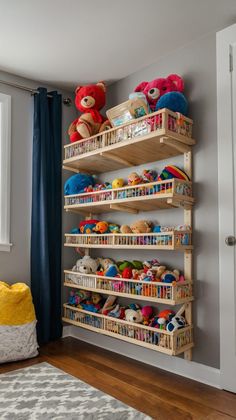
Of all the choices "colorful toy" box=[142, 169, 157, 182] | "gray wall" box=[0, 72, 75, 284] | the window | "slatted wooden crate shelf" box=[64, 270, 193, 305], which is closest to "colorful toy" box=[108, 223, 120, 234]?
"slatted wooden crate shelf" box=[64, 270, 193, 305]

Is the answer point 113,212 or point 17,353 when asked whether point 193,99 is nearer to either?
point 113,212

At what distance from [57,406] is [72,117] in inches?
95.7

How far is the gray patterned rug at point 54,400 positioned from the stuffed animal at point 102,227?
1.05m

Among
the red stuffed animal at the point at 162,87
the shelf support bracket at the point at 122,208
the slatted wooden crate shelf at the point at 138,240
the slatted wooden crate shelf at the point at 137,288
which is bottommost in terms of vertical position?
the slatted wooden crate shelf at the point at 137,288

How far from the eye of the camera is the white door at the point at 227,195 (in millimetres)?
1989

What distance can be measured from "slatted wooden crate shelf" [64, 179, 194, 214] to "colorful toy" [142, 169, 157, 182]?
0.47 feet

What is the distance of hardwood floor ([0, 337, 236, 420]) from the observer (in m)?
1.76

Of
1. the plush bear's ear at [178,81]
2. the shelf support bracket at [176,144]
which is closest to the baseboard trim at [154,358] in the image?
the shelf support bracket at [176,144]

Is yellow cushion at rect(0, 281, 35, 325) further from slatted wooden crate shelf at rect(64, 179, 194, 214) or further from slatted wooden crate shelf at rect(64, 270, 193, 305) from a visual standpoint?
slatted wooden crate shelf at rect(64, 179, 194, 214)

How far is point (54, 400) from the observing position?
1875 millimetres

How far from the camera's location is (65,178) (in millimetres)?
3170

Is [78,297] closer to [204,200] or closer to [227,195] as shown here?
[204,200]

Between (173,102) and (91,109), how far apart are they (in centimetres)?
80

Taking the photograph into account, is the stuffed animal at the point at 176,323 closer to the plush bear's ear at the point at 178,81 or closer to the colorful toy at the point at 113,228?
the colorful toy at the point at 113,228
